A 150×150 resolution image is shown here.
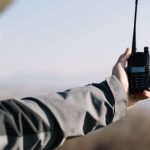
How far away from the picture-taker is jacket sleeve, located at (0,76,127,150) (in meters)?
2.45

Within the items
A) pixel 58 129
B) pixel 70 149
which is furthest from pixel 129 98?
pixel 70 149

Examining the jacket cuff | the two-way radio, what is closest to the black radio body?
the two-way radio

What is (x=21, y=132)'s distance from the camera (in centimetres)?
245

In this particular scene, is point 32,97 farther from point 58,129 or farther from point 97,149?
point 97,149

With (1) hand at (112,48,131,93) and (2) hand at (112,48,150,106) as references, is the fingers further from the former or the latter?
(2) hand at (112,48,150,106)

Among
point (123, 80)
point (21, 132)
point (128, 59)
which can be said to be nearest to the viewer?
point (21, 132)

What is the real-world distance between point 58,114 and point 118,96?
319 millimetres

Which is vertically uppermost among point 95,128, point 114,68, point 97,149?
point 114,68

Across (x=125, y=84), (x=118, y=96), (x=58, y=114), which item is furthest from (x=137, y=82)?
(x=58, y=114)

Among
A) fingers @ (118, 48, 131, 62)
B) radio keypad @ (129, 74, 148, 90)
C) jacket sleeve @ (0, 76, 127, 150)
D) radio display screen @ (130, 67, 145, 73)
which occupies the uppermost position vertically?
fingers @ (118, 48, 131, 62)

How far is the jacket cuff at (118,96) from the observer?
272 centimetres

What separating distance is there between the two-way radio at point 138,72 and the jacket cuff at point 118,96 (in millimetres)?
138

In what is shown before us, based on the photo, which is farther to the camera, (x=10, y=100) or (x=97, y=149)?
(x=97, y=149)

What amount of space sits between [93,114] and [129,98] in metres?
0.29
